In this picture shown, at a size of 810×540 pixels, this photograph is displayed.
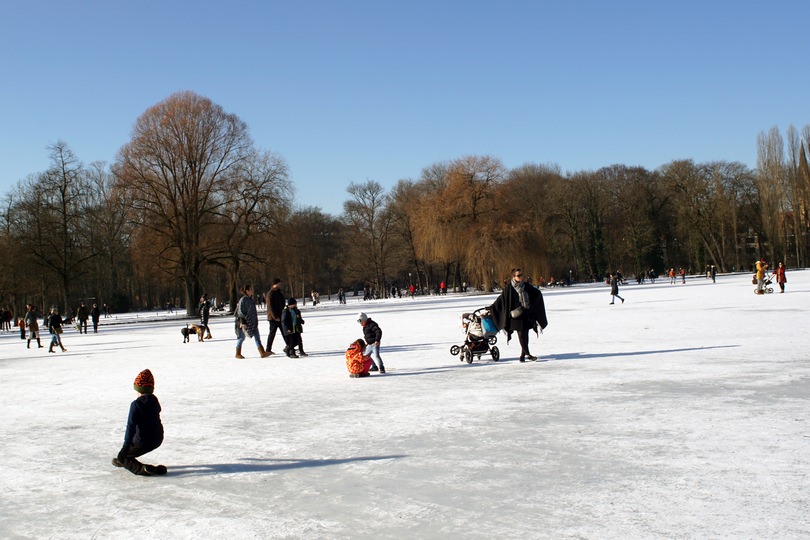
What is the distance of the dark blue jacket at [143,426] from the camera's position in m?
5.95

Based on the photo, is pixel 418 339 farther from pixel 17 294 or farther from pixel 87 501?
pixel 17 294

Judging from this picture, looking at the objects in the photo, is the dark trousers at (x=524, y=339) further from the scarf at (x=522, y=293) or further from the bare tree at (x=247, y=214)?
the bare tree at (x=247, y=214)

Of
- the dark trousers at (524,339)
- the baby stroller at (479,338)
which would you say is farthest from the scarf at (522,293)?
the baby stroller at (479,338)

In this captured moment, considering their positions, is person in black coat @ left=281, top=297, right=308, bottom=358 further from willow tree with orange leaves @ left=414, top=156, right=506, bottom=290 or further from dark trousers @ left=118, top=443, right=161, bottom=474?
willow tree with orange leaves @ left=414, top=156, right=506, bottom=290

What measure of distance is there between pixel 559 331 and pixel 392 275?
6567 cm

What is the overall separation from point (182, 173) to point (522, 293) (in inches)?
1473

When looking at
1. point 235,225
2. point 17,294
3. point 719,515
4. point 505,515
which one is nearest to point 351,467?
point 505,515

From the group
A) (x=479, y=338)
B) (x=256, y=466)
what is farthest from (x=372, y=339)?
(x=256, y=466)

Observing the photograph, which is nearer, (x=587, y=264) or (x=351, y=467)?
(x=351, y=467)

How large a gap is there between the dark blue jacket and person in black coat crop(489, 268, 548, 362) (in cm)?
751

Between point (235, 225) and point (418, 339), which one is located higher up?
point (235, 225)

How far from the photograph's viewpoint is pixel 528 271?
56.3 meters

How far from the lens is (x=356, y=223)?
8012 centimetres

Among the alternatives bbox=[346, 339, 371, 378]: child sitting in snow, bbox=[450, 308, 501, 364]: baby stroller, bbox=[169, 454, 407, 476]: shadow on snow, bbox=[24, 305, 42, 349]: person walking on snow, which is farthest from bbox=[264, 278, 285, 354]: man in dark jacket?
bbox=[24, 305, 42, 349]: person walking on snow
